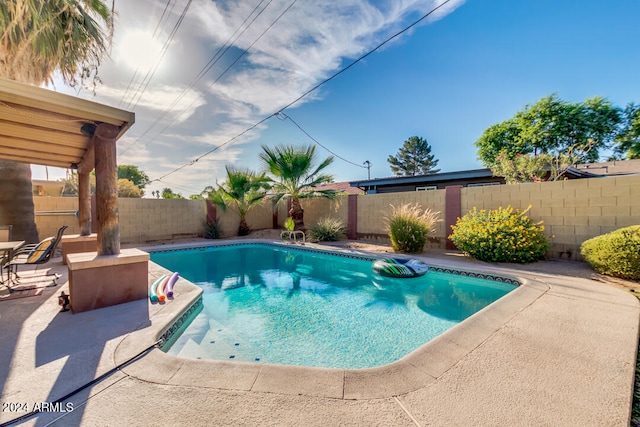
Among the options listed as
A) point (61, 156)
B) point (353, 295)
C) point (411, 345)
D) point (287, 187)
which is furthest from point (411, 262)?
point (61, 156)

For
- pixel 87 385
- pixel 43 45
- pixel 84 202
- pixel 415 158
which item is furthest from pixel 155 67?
pixel 415 158

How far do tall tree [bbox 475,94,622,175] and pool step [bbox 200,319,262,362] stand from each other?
17695mm

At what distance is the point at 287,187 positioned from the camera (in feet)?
36.7

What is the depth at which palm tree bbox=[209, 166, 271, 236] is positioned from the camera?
11.9 m

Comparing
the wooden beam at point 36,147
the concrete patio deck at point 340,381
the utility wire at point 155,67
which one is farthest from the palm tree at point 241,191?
the concrete patio deck at point 340,381

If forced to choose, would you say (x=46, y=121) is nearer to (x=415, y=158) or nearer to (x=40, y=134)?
(x=40, y=134)

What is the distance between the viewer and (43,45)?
5.12 meters

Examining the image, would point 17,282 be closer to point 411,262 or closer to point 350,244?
point 411,262

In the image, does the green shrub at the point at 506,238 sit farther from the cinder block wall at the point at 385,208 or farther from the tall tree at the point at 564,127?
the tall tree at the point at 564,127

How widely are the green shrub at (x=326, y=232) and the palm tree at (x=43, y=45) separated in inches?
317

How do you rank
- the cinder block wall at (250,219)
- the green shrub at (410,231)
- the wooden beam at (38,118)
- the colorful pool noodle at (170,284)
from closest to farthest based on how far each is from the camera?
1. the wooden beam at (38,118)
2. the colorful pool noodle at (170,284)
3. the green shrub at (410,231)
4. the cinder block wall at (250,219)

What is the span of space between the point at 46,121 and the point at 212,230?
339 inches

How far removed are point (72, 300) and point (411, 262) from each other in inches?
233

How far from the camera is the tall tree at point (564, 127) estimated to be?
54.1 ft
